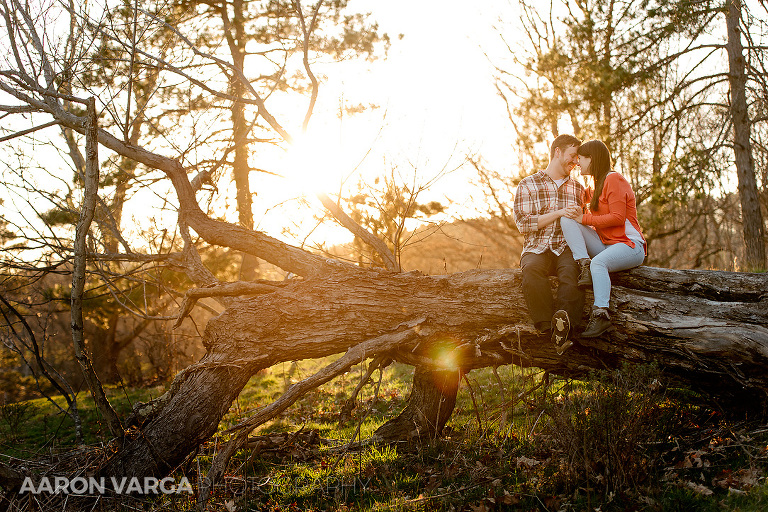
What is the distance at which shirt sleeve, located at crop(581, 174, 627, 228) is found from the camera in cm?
408

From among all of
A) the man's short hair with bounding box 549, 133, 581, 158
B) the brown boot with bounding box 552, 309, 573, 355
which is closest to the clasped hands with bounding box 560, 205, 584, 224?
the man's short hair with bounding box 549, 133, 581, 158

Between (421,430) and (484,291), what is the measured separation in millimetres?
1525

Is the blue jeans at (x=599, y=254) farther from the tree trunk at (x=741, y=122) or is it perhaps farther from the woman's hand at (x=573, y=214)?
the tree trunk at (x=741, y=122)

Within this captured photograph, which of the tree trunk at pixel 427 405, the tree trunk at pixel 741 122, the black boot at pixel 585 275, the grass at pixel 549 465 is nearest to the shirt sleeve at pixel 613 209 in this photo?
the black boot at pixel 585 275

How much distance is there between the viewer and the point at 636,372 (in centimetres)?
329

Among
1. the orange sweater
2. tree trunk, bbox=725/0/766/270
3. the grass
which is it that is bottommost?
the grass

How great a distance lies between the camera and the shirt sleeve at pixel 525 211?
4.35 meters

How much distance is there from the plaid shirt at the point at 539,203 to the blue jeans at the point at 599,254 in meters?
0.17

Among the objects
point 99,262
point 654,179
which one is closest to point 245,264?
point 99,262

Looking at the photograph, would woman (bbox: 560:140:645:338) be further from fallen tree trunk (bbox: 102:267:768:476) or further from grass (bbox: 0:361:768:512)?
grass (bbox: 0:361:768:512)

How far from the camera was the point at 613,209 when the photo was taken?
4.11 meters

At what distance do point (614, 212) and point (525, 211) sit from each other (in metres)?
0.74

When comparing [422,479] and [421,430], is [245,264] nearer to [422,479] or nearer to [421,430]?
[421,430]

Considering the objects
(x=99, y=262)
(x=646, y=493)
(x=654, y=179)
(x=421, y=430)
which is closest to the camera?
(x=646, y=493)
